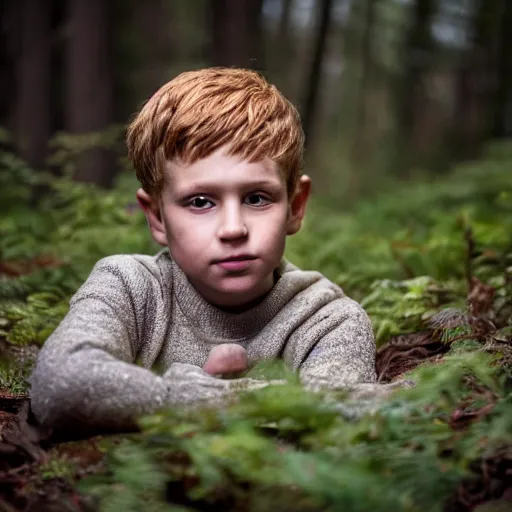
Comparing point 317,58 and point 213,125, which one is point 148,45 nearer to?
point 317,58

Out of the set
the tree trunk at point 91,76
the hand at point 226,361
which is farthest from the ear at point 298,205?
the tree trunk at point 91,76

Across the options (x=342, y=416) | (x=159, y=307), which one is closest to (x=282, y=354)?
(x=159, y=307)

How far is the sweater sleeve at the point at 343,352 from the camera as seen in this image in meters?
2.65

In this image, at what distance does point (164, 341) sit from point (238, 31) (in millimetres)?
5947

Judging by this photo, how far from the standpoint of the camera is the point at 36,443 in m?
2.36

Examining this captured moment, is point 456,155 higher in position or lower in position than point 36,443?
lower

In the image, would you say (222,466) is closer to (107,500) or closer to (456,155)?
(107,500)

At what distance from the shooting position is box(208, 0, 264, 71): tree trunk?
8.22 m

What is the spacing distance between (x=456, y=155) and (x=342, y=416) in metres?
18.4

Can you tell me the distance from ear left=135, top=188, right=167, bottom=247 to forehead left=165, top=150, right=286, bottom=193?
0.30 meters

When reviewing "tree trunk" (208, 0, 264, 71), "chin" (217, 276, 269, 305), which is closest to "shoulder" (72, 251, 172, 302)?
"chin" (217, 276, 269, 305)

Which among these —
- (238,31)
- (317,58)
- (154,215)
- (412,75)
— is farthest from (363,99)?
(154,215)

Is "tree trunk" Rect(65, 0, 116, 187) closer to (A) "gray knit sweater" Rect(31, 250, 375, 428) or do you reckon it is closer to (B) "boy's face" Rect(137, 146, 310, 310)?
(A) "gray knit sweater" Rect(31, 250, 375, 428)

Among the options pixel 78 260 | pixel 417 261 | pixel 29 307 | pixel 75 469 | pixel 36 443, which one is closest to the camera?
pixel 75 469
